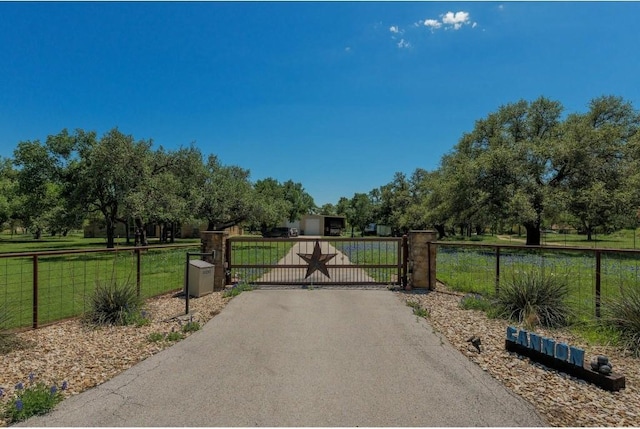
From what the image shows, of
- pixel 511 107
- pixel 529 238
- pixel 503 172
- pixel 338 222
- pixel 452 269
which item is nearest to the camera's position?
pixel 452 269

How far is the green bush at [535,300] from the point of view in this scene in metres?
5.74

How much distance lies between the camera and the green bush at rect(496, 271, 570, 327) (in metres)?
5.74

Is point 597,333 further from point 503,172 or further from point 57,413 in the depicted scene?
point 503,172

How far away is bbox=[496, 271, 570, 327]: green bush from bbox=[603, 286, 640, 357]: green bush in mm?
675

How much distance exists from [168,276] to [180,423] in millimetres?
9015

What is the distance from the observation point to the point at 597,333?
205 inches

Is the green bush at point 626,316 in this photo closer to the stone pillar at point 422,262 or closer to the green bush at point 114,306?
the stone pillar at point 422,262

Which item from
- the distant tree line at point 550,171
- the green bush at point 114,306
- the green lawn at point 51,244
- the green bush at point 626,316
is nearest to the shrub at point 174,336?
the green bush at point 114,306

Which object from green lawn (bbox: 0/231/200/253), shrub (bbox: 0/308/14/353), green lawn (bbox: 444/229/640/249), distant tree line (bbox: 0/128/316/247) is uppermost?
distant tree line (bbox: 0/128/316/247)

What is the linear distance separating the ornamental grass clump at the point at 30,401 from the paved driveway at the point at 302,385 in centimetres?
10

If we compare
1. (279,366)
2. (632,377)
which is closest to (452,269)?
(632,377)

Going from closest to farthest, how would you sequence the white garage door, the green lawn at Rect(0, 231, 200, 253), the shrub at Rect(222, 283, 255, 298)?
the shrub at Rect(222, 283, 255, 298) → the green lawn at Rect(0, 231, 200, 253) → the white garage door

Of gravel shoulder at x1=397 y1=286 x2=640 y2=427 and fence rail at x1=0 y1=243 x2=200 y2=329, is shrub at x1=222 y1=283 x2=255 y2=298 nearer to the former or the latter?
fence rail at x1=0 y1=243 x2=200 y2=329

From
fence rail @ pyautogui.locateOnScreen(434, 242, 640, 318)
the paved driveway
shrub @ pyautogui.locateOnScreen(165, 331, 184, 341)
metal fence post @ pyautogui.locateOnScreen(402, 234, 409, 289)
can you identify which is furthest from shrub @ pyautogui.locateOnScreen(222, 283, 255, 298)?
fence rail @ pyautogui.locateOnScreen(434, 242, 640, 318)
